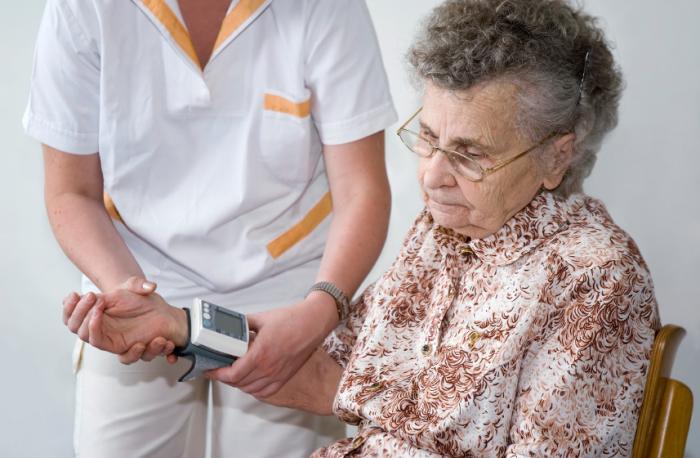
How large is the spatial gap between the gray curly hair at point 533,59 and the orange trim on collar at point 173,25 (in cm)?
52

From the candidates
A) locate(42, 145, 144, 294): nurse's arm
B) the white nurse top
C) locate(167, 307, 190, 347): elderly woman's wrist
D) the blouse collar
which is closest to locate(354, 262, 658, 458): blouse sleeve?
the blouse collar

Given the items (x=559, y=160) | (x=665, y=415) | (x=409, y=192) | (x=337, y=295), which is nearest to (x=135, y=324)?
(x=337, y=295)

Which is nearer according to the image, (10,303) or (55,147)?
(55,147)

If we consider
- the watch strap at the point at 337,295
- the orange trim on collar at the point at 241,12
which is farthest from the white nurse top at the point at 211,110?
the watch strap at the point at 337,295

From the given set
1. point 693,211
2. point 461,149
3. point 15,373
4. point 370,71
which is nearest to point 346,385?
point 461,149

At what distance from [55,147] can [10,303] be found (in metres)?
1.41

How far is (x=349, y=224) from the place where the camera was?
190 centimetres

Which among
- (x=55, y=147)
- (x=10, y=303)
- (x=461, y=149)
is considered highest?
(x=461, y=149)

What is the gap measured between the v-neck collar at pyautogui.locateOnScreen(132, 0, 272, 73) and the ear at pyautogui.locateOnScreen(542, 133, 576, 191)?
2.16 ft

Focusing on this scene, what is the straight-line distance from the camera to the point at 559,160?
62.2 inches

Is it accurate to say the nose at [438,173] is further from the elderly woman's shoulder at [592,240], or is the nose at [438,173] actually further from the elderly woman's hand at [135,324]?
the elderly woman's hand at [135,324]

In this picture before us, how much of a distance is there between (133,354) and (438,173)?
658 millimetres

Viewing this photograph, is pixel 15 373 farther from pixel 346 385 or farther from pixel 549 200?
pixel 549 200

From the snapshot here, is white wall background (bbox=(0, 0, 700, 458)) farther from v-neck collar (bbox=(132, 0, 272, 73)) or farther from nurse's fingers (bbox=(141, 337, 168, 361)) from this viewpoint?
nurse's fingers (bbox=(141, 337, 168, 361))
